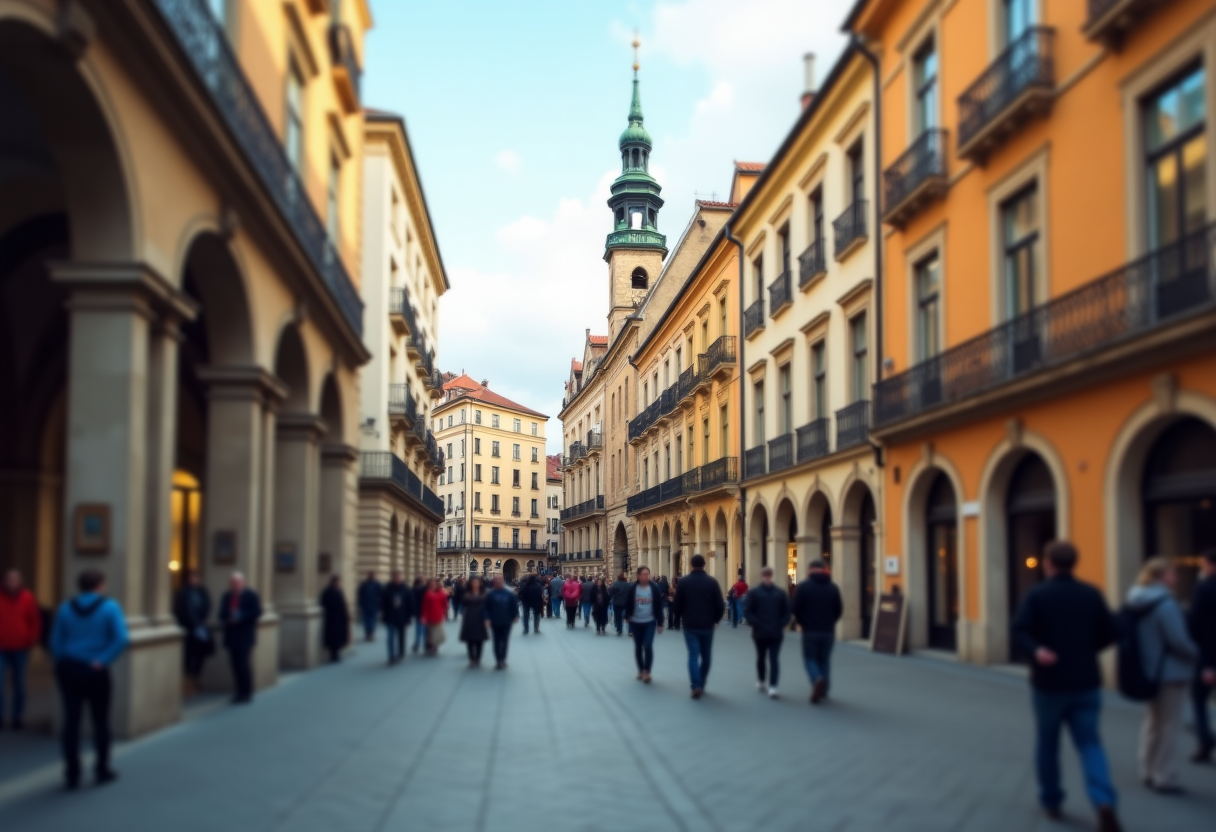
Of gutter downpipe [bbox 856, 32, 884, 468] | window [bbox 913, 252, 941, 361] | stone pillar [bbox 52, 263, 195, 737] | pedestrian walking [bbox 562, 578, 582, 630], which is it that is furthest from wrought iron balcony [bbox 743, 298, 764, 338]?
stone pillar [bbox 52, 263, 195, 737]

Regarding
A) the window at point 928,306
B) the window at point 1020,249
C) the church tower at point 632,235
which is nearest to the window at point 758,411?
the window at point 928,306

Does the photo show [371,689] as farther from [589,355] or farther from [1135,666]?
[589,355]

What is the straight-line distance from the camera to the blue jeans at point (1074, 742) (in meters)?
6.95

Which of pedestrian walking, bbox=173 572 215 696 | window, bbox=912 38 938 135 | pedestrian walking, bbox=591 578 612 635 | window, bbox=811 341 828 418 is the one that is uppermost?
window, bbox=912 38 938 135

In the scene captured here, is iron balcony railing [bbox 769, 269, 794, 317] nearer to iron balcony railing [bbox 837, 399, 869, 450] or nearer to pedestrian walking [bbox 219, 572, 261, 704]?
iron balcony railing [bbox 837, 399, 869, 450]

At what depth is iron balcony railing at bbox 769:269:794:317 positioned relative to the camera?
30.1 metres

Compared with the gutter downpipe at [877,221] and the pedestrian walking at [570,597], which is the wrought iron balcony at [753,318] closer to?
the pedestrian walking at [570,597]

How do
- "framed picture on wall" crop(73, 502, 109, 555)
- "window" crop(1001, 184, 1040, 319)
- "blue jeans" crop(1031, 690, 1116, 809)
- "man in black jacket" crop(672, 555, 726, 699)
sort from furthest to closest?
"window" crop(1001, 184, 1040, 319), "man in black jacket" crop(672, 555, 726, 699), "framed picture on wall" crop(73, 502, 109, 555), "blue jeans" crop(1031, 690, 1116, 809)

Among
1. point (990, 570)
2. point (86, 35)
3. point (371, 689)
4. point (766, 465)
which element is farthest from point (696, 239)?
point (86, 35)

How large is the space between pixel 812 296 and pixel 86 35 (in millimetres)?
21281

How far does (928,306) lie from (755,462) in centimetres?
1315

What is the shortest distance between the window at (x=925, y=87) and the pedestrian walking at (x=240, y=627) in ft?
47.5

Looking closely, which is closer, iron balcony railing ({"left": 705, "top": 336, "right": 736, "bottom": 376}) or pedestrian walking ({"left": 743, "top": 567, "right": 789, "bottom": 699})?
pedestrian walking ({"left": 743, "top": 567, "right": 789, "bottom": 699})

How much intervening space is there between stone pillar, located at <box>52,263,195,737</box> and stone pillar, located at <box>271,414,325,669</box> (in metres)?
7.17
